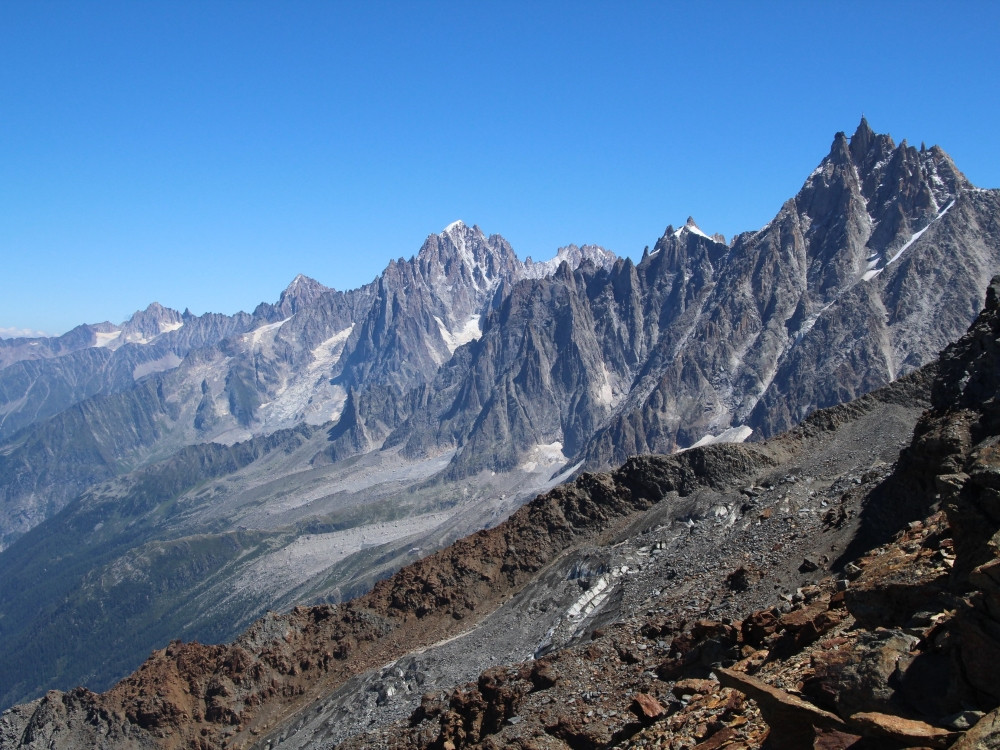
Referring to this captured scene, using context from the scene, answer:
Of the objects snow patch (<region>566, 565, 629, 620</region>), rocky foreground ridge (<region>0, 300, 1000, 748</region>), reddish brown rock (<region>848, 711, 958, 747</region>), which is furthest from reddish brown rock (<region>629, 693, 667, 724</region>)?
snow patch (<region>566, 565, 629, 620</region>)

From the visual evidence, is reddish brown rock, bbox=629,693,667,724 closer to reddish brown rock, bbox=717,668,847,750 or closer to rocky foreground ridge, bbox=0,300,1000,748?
rocky foreground ridge, bbox=0,300,1000,748

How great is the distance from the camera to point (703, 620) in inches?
1470

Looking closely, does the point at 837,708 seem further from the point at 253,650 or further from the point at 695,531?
the point at 253,650

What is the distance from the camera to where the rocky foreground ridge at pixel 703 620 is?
17156 millimetres

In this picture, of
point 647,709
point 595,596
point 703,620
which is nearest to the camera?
point 647,709

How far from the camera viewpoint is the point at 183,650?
244ft

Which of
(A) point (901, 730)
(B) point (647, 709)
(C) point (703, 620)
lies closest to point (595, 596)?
(C) point (703, 620)

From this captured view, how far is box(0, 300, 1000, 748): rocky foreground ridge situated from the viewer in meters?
17.2

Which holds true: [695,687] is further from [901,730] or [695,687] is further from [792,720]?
[901,730]

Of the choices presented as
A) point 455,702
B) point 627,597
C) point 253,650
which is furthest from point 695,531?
point 253,650

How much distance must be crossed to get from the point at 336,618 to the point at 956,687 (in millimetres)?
64739

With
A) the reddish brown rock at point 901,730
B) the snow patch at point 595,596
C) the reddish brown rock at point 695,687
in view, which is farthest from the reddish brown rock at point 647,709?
the snow patch at point 595,596

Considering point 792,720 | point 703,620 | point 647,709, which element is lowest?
point 703,620

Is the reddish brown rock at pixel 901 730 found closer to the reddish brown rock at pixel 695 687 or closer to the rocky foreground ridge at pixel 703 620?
the rocky foreground ridge at pixel 703 620
